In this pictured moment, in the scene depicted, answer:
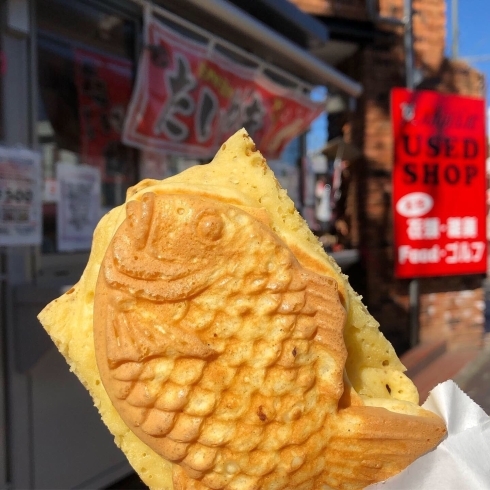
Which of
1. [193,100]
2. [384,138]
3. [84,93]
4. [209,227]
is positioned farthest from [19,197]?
[384,138]

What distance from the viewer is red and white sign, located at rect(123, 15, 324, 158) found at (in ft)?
10.1

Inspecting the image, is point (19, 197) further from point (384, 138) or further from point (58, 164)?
point (384, 138)

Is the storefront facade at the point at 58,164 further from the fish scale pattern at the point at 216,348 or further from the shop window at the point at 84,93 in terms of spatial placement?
the fish scale pattern at the point at 216,348

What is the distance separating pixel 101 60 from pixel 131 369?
2.83m

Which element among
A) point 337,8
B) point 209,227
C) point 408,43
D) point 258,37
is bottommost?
point 209,227

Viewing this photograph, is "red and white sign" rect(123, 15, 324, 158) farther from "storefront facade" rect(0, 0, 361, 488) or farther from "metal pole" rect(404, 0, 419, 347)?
"metal pole" rect(404, 0, 419, 347)

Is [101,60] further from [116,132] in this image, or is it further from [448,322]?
[448,322]

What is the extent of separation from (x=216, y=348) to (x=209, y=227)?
0.23 m

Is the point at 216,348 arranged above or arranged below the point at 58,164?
below

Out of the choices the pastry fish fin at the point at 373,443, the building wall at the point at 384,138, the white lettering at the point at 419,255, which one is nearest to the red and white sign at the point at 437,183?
the white lettering at the point at 419,255

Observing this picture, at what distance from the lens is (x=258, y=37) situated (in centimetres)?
362

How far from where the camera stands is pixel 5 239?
2.38m

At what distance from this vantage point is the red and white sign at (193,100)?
3078 millimetres

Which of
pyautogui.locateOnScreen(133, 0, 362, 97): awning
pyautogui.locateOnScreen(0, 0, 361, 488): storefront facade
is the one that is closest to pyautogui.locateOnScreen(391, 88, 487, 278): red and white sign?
pyautogui.locateOnScreen(133, 0, 362, 97): awning
